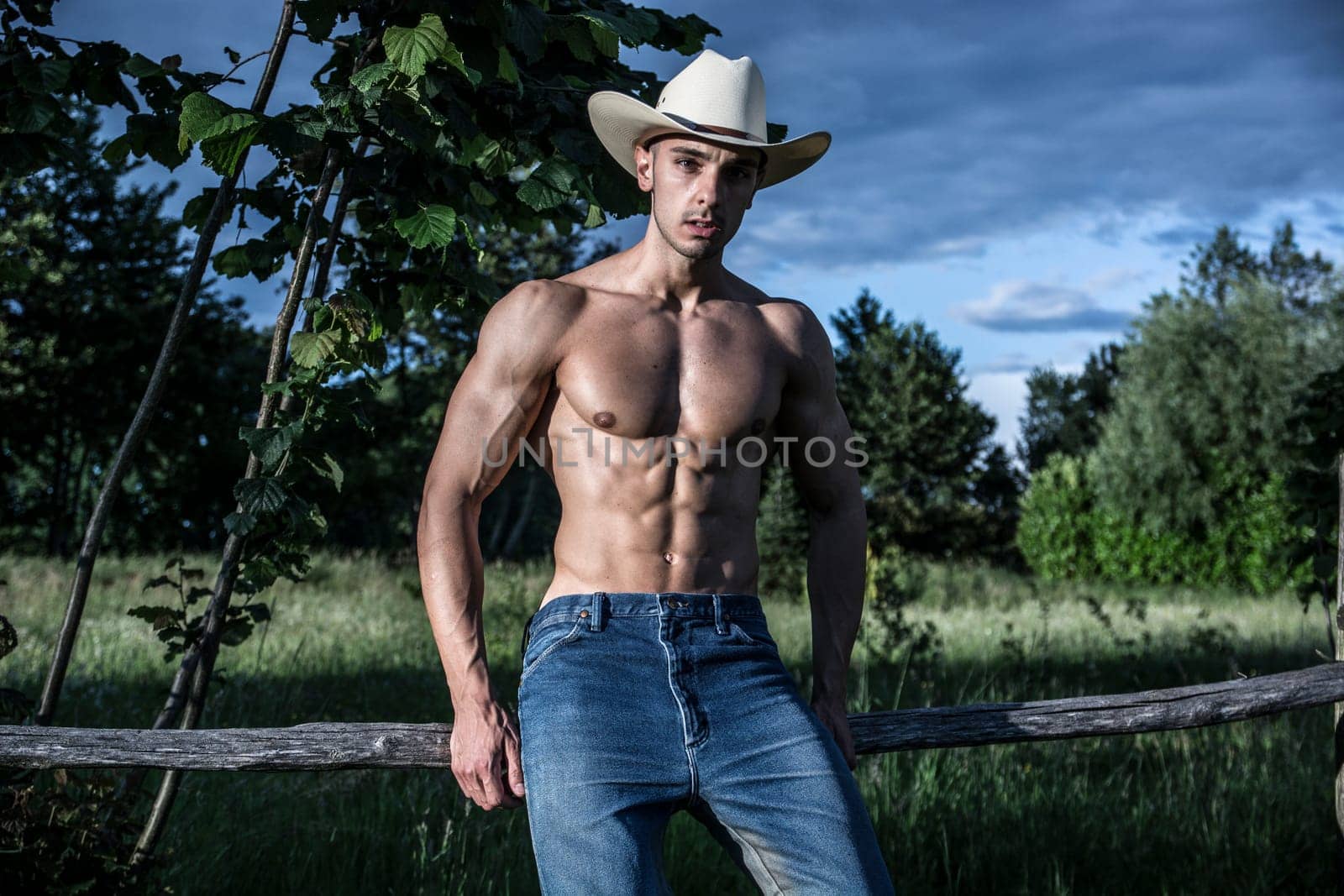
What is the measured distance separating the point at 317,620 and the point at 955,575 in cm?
1106

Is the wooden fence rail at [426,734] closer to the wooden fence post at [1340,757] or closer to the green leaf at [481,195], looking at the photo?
the wooden fence post at [1340,757]

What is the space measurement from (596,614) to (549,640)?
0.12 m

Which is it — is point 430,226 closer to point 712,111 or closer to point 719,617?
point 712,111

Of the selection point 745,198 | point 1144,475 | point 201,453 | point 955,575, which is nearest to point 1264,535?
point 1144,475

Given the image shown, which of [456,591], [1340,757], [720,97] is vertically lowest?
[1340,757]

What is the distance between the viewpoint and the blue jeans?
2148mm

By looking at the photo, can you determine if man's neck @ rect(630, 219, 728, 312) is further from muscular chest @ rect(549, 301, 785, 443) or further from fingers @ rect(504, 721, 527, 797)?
fingers @ rect(504, 721, 527, 797)

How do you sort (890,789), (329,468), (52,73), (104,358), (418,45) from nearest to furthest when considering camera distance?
(418,45) < (329,468) < (52,73) < (890,789) < (104,358)

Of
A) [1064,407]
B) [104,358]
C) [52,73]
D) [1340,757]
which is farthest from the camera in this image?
[1064,407]

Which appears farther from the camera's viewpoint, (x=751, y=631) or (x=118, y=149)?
(x=118, y=149)

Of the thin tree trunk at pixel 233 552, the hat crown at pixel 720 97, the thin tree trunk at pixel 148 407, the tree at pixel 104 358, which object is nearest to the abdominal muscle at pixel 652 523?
the hat crown at pixel 720 97

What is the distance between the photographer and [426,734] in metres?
2.49

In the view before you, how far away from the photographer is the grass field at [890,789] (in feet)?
13.4

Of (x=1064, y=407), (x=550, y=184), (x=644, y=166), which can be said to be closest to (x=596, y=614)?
(x=644, y=166)
